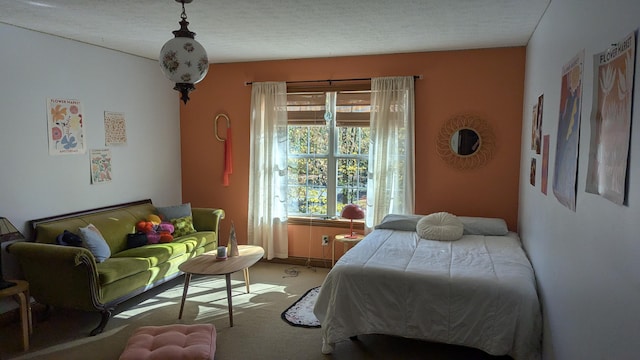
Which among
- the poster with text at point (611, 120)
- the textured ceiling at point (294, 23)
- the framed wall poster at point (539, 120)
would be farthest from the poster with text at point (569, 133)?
the textured ceiling at point (294, 23)

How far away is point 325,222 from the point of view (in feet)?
16.8

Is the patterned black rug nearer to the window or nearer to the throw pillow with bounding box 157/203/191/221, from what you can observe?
the window

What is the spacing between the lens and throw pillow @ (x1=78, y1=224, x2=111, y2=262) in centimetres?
370

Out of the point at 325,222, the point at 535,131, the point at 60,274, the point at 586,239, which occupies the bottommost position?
the point at 60,274

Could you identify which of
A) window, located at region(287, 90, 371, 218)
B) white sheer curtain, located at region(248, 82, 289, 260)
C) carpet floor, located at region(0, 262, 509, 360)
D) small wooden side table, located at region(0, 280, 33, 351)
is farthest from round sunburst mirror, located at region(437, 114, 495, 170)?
small wooden side table, located at region(0, 280, 33, 351)

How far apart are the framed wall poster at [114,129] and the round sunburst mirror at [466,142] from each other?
3.52 m

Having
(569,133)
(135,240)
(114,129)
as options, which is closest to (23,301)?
(135,240)

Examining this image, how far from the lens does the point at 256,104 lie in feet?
16.9

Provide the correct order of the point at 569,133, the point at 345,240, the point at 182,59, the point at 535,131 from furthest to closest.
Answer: the point at 345,240, the point at 535,131, the point at 182,59, the point at 569,133

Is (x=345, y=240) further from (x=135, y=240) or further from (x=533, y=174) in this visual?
(x=135, y=240)

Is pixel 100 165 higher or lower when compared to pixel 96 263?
higher

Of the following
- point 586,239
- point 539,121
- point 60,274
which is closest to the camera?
point 586,239

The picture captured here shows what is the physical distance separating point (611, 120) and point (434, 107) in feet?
10.9

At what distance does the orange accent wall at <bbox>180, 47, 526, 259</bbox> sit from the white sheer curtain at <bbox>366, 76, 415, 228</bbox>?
0.40ft
